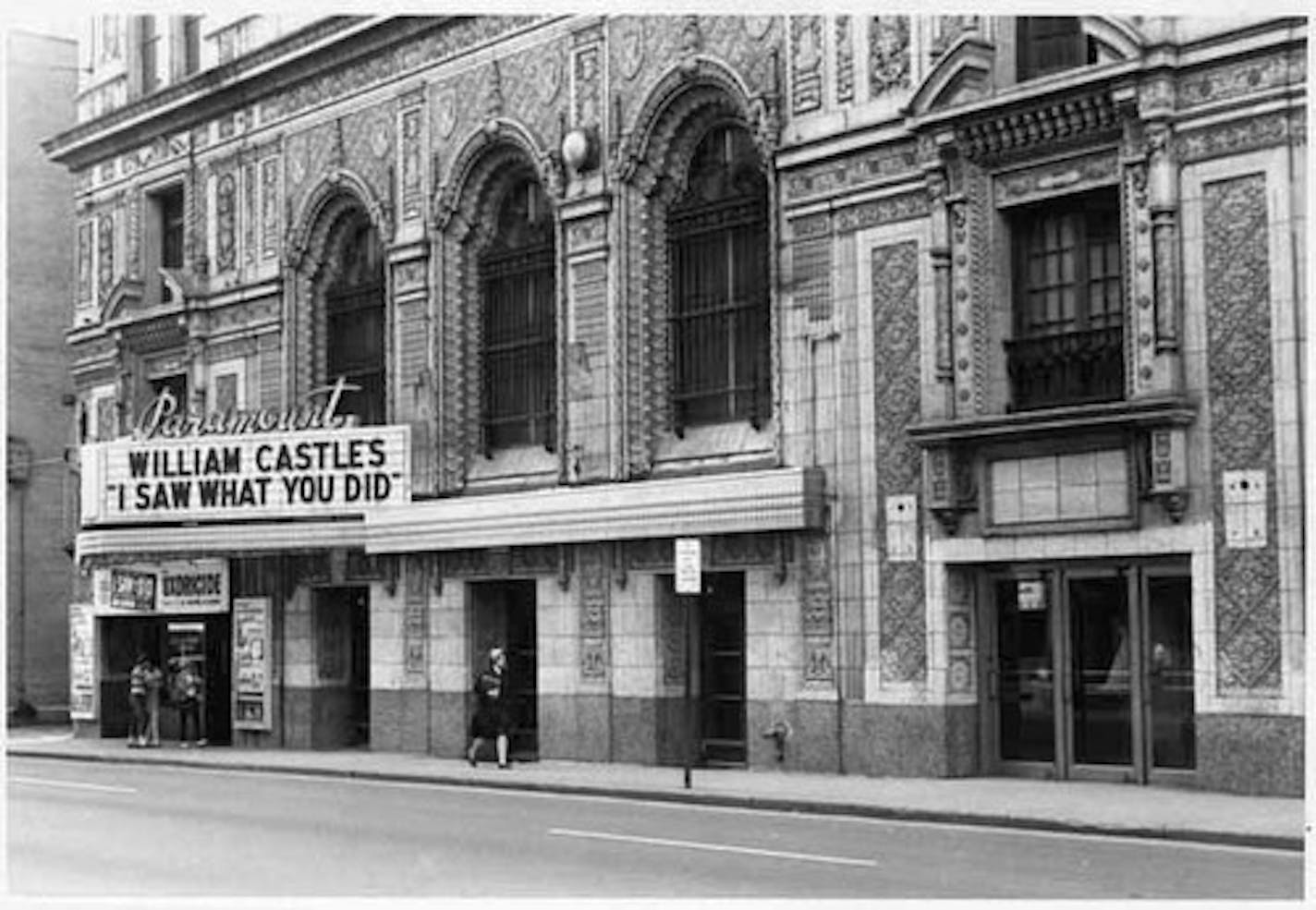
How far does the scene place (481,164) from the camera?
32562 millimetres

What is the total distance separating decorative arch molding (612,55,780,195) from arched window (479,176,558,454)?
8.57 feet

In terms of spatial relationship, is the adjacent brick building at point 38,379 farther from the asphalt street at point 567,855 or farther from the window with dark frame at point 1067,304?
the window with dark frame at point 1067,304

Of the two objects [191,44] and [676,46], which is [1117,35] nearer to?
[676,46]

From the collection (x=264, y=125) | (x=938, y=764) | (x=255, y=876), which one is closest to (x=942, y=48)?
(x=938, y=764)

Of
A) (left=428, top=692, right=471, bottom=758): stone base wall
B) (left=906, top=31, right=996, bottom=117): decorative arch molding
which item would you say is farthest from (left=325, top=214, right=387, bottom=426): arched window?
(left=906, top=31, right=996, bottom=117): decorative arch molding

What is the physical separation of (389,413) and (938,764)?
12.7m

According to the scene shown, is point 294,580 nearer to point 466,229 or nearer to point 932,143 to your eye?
point 466,229

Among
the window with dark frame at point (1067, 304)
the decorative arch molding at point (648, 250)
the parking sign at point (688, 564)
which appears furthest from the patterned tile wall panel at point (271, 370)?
the window with dark frame at point (1067, 304)

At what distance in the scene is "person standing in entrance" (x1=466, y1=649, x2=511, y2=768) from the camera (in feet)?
96.8

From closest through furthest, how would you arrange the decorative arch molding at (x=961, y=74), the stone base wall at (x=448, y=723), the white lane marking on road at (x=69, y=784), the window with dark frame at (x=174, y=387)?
the decorative arch molding at (x=961, y=74)
the white lane marking on road at (x=69, y=784)
the stone base wall at (x=448, y=723)
the window with dark frame at (x=174, y=387)

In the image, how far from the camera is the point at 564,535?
97.5 feet

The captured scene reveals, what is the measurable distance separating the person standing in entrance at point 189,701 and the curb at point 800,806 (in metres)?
2.64

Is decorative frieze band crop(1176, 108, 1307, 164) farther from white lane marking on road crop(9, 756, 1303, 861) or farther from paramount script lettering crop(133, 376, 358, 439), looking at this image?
paramount script lettering crop(133, 376, 358, 439)

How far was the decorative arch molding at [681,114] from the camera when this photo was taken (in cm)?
2745
